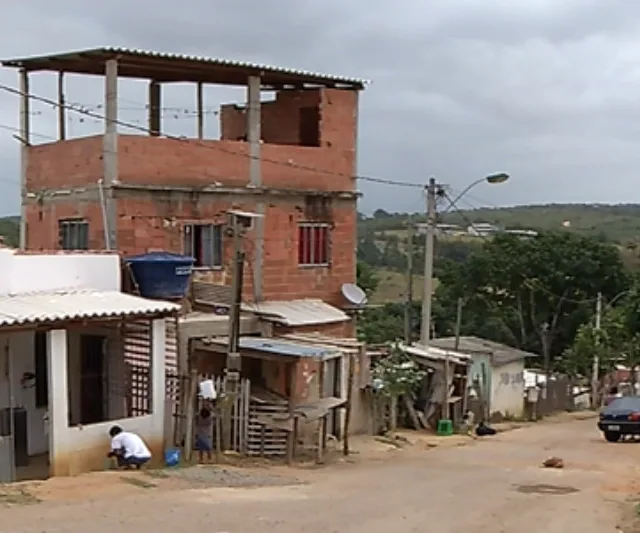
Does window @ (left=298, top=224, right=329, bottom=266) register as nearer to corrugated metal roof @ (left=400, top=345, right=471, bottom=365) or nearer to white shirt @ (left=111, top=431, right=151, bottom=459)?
corrugated metal roof @ (left=400, top=345, right=471, bottom=365)

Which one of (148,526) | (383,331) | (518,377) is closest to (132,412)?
(148,526)

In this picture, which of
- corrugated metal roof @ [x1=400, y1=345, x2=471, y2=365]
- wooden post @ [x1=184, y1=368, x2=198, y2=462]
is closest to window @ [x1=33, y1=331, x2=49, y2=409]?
wooden post @ [x1=184, y1=368, x2=198, y2=462]

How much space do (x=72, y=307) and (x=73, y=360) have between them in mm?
3393

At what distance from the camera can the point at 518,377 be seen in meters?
41.8

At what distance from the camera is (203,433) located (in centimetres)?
1953

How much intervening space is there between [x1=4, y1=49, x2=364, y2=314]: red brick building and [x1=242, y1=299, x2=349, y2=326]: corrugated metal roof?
0.33m

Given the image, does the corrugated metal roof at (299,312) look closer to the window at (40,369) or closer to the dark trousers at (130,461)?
the window at (40,369)

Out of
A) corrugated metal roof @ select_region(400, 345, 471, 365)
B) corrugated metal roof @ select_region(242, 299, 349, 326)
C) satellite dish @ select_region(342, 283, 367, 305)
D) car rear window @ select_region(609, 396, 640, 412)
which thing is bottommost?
car rear window @ select_region(609, 396, 640, 412)

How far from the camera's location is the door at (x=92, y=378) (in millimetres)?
20766

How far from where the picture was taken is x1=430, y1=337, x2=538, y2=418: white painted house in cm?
3791

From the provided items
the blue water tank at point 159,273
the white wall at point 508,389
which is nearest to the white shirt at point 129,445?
the blue water tank at point 159,273

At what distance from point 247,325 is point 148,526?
10920 millimetres

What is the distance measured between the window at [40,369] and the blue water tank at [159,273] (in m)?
2.09

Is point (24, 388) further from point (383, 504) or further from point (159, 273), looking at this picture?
point (383, 504)
